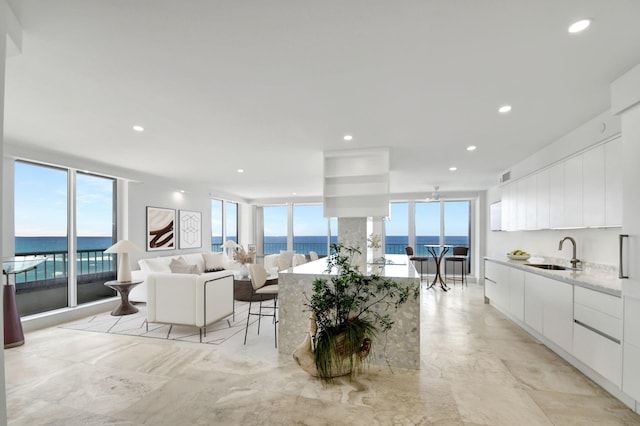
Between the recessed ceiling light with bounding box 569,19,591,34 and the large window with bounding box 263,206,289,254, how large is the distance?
9.14 m

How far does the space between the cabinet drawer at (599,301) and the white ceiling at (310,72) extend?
1733mm

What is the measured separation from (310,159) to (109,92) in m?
2.87

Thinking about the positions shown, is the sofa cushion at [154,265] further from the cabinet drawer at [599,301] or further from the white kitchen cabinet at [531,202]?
the white kitchen cabinet at [531,202]

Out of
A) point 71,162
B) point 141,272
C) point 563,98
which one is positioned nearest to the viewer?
point 563,98

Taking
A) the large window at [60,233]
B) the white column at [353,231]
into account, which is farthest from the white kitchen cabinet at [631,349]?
the large window at [60,233]

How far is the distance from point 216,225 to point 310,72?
763 centimetres

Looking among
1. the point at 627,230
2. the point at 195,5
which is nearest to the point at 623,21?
the point at 627,230

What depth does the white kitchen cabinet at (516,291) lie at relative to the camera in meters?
4.25

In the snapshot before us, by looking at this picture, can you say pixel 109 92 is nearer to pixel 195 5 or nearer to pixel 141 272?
pixel 195 5

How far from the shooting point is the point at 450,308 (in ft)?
18.3

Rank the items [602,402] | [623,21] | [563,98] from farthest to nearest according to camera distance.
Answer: [563,98] → [602,402] → [623,21]

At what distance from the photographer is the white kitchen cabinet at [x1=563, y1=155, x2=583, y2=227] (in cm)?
352

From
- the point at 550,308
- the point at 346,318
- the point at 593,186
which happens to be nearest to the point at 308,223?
the point at 346,318

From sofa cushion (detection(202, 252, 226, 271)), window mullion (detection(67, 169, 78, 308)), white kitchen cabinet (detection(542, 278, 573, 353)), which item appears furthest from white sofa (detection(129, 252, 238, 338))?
white kitchen cabinet (detection(542, 278, 573, 353))
